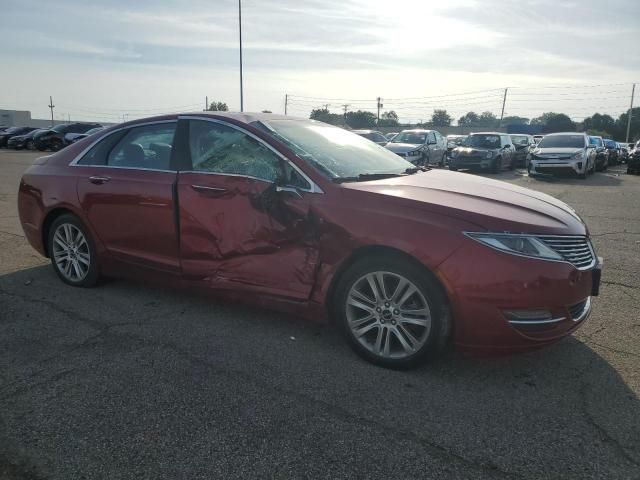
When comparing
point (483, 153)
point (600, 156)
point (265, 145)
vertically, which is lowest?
point (600, 156)

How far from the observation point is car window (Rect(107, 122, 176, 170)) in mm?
4254

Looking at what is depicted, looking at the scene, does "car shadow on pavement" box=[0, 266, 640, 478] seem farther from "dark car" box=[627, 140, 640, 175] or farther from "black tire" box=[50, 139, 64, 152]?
"black tire" box=[50, 139, 64, 152]

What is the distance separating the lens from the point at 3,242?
6.67 metres

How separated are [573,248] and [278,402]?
6.72 ft

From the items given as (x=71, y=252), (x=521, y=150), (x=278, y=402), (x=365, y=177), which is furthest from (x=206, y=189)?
(x=521, y=150)

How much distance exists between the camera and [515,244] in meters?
3.01

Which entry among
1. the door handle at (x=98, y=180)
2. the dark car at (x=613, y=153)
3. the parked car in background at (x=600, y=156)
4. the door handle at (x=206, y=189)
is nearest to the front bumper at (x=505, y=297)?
the door handle at (x=206, y=189)

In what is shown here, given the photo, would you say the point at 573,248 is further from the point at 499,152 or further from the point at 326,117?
the point at 326,117

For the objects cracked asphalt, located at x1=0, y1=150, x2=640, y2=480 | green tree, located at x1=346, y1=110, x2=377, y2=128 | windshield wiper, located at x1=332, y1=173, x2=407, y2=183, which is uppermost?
green tree, located at x1=346, y1=110, x2=377, y2=128

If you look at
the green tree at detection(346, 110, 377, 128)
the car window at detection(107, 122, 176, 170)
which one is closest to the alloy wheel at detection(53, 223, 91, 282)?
the car window at detection(107, 122, 176, 170)

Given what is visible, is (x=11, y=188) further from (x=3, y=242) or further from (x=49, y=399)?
(x=49, y=399)

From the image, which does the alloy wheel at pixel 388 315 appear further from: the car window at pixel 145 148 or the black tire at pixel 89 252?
the black tire at pixel 89 252

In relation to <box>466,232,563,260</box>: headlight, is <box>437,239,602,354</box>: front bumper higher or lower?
lower

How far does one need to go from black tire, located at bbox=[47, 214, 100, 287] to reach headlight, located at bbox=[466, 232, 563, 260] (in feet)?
11.3
